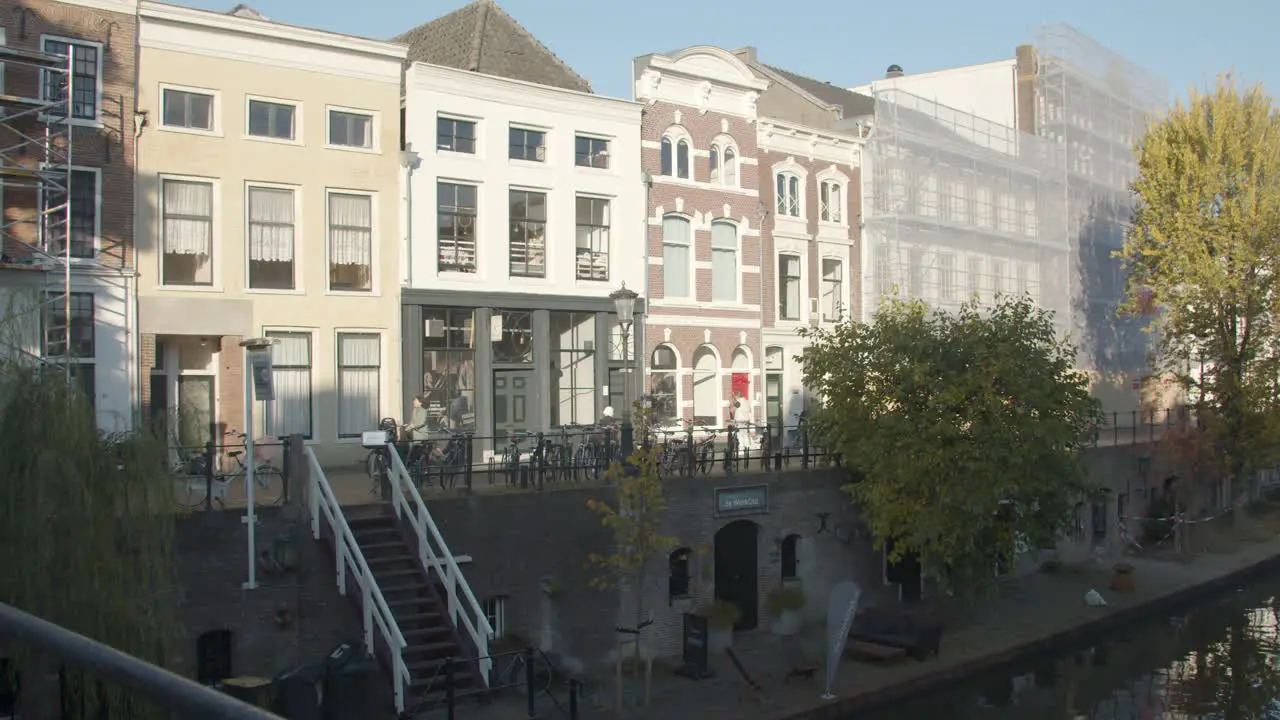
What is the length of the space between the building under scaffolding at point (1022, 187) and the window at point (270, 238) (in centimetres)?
1841

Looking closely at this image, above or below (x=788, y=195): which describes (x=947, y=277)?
below

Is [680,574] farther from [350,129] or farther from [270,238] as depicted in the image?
[350,129]

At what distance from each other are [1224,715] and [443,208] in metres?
18.6

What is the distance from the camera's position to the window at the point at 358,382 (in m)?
25.0

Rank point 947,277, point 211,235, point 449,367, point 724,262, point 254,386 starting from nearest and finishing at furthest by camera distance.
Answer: point 254,386 → point 211,235 → point 449,367 → point 724,262 → point 947,277

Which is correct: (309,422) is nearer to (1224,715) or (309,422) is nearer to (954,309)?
(1224,715)

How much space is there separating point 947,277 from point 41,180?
28.1m

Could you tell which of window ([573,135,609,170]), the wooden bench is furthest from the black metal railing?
window ([573,135,609,170])

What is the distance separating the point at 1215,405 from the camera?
36.7m

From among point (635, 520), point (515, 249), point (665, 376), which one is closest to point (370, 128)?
point (515, 249)

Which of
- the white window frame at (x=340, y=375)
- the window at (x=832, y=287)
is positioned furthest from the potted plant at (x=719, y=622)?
the window at (x=832, y=287)

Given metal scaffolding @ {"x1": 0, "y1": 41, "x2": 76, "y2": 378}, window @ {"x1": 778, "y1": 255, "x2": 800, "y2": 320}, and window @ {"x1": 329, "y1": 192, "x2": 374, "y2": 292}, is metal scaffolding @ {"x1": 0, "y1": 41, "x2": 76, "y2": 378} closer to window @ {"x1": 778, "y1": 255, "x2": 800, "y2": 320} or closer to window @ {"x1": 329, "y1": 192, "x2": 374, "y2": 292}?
window @ {"x1": 329, "y1": 192, "x2": 374, "y2": 292}

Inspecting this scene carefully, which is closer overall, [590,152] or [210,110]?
[210,110]

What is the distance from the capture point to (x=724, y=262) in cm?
3228
